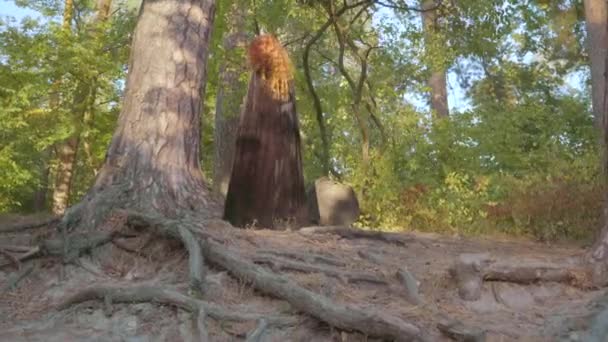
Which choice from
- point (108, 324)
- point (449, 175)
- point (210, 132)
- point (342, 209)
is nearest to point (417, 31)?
point (449, 175)

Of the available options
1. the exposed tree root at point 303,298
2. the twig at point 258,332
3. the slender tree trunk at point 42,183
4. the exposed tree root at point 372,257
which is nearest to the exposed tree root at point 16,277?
the exposed tree root at point 303,298

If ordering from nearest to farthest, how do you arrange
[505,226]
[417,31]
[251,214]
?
[251,214], [505,226], [417,31]

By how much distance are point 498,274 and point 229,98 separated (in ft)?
32.2

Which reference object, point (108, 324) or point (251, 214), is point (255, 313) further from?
point (251, 214)

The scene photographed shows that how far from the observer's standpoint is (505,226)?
9.45 metres

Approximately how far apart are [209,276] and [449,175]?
22.7ft

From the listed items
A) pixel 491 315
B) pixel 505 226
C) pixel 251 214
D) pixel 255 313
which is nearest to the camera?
pixel 255 313

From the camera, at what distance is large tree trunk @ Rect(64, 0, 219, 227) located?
19.5ft

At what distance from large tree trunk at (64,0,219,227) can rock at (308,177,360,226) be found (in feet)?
10.3

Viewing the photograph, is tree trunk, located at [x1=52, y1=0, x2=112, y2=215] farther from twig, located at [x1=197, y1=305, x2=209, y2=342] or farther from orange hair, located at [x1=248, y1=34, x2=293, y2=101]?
twig, located at [x1=197, y1=305, x2=209, y2=342]

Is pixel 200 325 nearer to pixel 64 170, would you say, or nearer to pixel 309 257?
pixel 309 257

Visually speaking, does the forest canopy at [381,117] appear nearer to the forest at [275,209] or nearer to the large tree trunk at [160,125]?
the forest at [275,209]

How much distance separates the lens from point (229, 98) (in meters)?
13.8

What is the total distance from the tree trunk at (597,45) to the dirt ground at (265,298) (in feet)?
25.6
